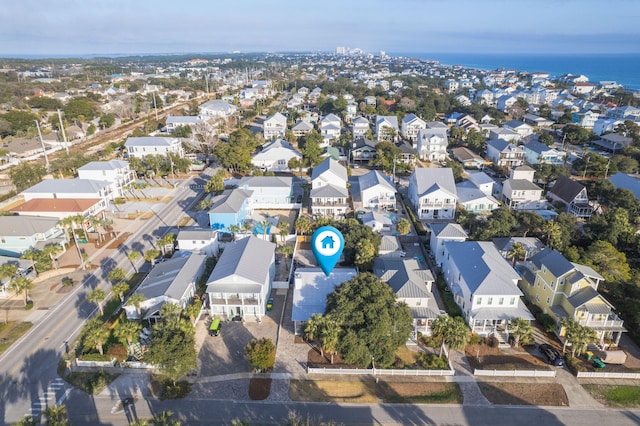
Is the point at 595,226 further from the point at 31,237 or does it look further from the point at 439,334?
the point at 31,237

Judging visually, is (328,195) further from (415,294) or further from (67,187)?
(67,187)

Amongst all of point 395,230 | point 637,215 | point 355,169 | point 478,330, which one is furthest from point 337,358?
point 355,169

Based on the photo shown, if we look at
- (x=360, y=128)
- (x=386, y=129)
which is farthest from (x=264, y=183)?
(x=360, y=128)

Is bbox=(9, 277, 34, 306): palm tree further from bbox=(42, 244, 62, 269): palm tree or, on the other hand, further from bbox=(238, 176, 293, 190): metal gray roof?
bbox=(238, 176, 293, 190): metal gray roof

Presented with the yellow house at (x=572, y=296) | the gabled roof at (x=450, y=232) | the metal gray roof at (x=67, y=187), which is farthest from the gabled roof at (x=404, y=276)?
Result: the metal gray roof at (x=67, y=187)

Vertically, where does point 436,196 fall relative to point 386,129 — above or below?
below

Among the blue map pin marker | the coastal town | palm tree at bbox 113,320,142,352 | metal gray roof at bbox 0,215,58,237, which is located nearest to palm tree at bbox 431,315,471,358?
the coastal town

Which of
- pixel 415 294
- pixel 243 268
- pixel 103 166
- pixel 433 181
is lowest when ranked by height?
pixel 415 294
